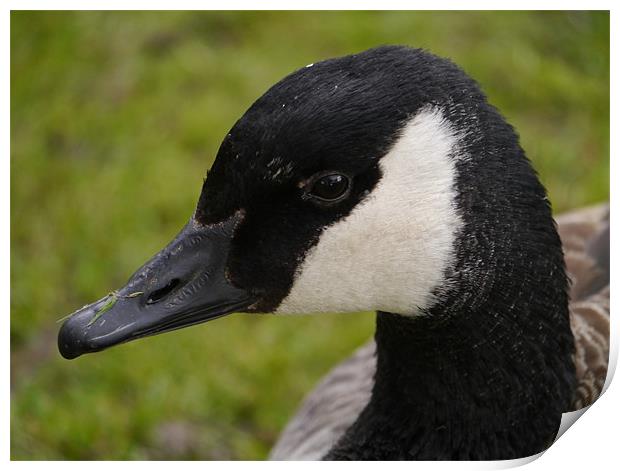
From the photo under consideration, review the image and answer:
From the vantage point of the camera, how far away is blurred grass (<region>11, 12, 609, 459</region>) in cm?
244

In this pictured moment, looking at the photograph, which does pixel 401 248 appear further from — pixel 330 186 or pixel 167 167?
pixel 167 167

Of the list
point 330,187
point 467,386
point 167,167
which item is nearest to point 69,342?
point 330,187

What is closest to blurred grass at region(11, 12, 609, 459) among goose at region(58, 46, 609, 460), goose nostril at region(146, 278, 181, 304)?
goose at region(58, 46, 609, 460)

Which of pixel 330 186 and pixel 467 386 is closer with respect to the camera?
pixel 330 186

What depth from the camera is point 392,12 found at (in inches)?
90.0

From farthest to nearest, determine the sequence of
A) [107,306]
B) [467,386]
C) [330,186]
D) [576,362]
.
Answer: [576,362], [467,386], [107,306], [330,186]

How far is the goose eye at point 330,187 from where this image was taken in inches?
56.8

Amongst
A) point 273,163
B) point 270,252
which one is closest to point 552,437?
point 270,252

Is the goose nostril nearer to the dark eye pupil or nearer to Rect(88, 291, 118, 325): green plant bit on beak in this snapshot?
Rect(88, 291, 118, 325): green plant bit on beak

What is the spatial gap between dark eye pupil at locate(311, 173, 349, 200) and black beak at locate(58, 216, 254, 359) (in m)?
0.16

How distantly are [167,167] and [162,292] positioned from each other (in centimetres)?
172

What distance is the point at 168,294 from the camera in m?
1.55

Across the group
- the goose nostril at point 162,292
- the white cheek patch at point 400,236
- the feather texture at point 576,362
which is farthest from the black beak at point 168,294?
the feather texture at point 576,362

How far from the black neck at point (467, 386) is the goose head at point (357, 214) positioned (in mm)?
55
